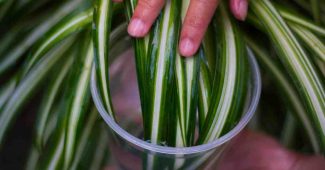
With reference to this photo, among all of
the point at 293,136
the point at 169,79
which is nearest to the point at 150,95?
the point at 169,79

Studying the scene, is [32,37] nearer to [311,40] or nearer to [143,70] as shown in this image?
[143,70]

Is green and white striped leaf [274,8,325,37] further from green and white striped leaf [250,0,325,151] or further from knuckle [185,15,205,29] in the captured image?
knuckle [185,15,205,29]

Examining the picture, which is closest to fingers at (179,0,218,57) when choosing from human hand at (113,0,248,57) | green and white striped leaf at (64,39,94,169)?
human hand at (113,0,248,57)

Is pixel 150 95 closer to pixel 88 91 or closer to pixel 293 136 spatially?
pixel 88 91

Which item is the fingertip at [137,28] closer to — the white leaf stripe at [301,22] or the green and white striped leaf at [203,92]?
the green and white striped leaf at [203,92]

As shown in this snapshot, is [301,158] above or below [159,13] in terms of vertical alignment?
below

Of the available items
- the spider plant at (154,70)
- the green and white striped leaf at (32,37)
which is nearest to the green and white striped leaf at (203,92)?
the spider plant at (154,70)
